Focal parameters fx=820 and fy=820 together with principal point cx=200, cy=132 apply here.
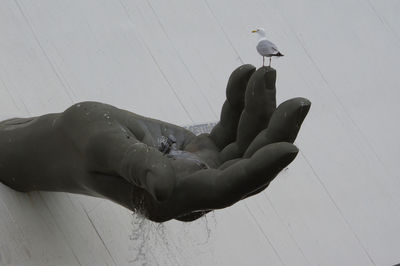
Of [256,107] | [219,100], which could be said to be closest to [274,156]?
[256,107]


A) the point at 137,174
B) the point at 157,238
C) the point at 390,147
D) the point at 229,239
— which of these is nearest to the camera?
the point at 137,174

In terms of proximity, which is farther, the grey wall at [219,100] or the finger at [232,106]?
the grey wall at [219,100]

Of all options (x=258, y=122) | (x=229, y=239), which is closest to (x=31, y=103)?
(x=229, y=239)

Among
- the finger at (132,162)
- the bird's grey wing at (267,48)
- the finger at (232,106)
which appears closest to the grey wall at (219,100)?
the finger at (232,106)

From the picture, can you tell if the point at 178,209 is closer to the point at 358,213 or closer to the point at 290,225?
the point at 290,225

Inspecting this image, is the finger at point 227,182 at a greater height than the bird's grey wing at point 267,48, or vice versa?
the bird's grey wing at point 267,48

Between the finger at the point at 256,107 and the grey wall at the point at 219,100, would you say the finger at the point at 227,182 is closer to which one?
the finger at the point at 256,107

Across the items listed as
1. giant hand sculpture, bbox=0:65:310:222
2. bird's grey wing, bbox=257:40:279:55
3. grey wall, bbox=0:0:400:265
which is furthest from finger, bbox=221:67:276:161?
grey wall, bbox=0:0:400:265
